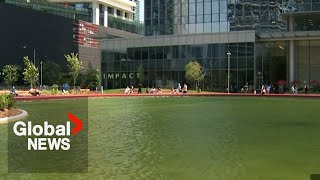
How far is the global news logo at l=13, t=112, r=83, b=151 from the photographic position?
1412 cm

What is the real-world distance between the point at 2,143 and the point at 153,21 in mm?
72575

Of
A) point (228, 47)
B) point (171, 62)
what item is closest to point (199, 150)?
point (228, 47)

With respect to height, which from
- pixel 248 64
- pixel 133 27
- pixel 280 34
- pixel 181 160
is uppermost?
pixel 133 27

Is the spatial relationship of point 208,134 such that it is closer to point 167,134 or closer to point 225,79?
point 167,134

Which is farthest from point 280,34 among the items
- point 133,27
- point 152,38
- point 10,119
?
point 133,27

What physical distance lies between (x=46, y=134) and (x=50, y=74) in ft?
226

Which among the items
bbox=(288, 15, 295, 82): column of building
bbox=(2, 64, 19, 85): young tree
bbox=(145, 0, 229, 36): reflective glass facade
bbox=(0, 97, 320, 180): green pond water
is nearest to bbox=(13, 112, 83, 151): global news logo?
bbox=(0, 97, 320, 180): green pond water

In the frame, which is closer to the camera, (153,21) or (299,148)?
(299,148)

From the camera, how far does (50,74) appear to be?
276ft

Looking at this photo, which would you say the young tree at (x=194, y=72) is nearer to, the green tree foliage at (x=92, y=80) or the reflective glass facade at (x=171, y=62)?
the reflective glass facade at (x=171, y=62)

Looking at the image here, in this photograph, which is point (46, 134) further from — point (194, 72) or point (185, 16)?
point (185, 16)

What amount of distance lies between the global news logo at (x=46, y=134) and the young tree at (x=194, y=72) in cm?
4406

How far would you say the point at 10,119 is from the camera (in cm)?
2134

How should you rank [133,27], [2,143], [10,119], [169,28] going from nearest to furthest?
[2,143] → [10,119] → [169,28] → [133,27]
